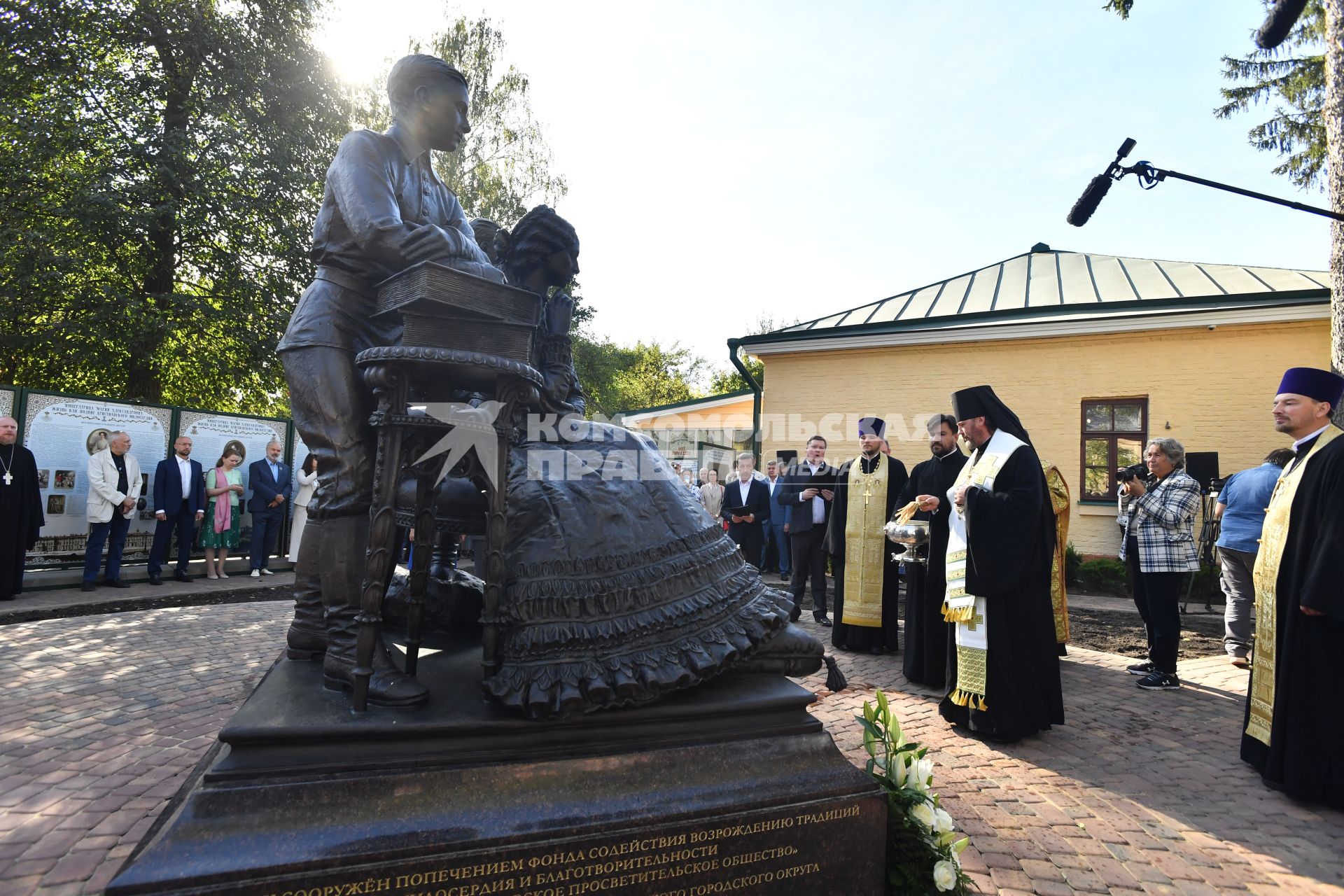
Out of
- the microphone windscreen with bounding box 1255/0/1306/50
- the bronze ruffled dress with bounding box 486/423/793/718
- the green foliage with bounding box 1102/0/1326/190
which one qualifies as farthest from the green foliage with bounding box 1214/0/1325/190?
the bronze ruffled dress with bounding box 486/423/793/718

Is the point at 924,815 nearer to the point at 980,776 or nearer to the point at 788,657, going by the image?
the point at 788,657

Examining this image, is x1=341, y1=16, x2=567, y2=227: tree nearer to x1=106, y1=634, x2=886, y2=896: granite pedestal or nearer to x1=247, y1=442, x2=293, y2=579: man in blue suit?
x1=247, y1=442, x2=293, y2=579: man in blue suit

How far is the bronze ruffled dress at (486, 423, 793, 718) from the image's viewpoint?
2148mm

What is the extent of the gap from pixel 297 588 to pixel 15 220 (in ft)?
51.5

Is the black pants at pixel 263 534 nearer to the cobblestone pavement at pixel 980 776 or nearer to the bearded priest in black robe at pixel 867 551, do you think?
the cobblestone pavement at pixel 980 776

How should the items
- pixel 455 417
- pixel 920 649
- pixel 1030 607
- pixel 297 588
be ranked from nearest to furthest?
pixel 455 417, pixel 297 588, pixel 1030 607, pixel 920 649

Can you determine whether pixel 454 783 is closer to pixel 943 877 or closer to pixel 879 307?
pixel 943 877

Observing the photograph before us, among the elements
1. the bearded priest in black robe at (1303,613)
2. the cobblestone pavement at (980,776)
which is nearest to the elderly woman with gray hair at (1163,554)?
the cobblestone pavement at (980,776)

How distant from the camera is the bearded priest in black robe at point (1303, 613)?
10.5 ft

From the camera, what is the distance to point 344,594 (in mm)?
2365

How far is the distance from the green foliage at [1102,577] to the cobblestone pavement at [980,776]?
5.99 metres

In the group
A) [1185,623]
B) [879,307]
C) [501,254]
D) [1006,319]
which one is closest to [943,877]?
[501,254]

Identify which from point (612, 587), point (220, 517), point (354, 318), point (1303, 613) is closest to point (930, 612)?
point (1303, 613)

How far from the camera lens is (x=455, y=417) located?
2.28 metres
